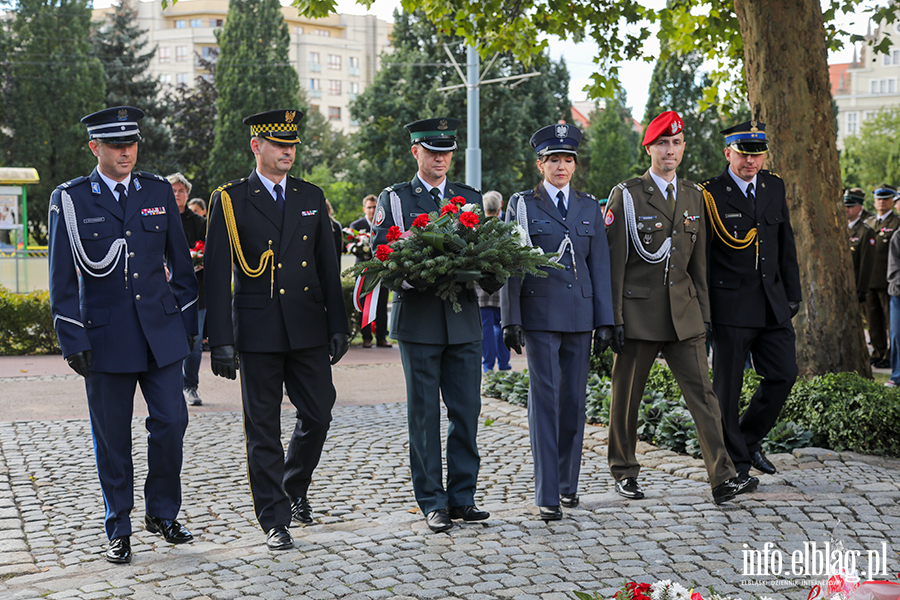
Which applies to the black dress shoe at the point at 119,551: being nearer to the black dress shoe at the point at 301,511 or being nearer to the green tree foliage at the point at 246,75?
the black dress shoe at the point at 301,511

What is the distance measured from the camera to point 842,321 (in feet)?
26.7

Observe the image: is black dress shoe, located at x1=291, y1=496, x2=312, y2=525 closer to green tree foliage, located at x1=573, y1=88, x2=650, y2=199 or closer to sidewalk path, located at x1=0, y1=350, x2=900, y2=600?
sidewalk path, located at x1=0, y1=350, x2=900, y2=600

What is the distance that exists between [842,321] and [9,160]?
41444mm

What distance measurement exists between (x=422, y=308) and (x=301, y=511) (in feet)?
4.61

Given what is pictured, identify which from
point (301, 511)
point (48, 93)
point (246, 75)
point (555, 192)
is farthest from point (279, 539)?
point (246, 75)

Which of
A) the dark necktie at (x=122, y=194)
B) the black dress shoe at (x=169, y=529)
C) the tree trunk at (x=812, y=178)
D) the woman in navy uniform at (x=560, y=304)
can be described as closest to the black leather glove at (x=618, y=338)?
the woman in navy uniform at (x=560, y=304)

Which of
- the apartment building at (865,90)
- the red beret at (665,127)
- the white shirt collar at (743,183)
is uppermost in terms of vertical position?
the apartment building at (865,90)

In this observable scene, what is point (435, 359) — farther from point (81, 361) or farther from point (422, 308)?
point (81, 361)

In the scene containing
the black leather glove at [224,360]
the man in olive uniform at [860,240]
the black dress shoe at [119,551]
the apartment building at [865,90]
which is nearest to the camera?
the black dress shoe at [119,551]

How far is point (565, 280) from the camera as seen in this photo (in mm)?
5668

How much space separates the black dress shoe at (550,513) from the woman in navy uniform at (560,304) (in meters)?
0.23

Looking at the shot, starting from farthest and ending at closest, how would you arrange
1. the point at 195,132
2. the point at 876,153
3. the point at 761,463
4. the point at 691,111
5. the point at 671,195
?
1. the point at 876,153
2. the point at 195,132
3. the point at 691,111
4. the point at 761,463
5. the point at 671,195

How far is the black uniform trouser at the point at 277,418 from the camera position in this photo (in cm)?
510

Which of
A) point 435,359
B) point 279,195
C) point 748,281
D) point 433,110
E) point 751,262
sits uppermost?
point 433,110
